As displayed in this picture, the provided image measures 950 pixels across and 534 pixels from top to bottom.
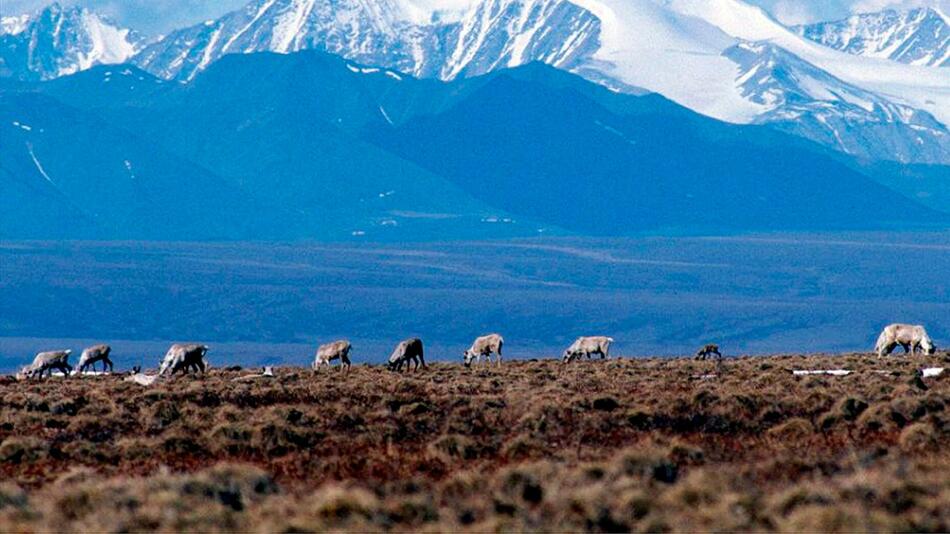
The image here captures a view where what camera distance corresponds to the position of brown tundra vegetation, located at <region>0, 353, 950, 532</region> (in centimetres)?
Answer: 1669

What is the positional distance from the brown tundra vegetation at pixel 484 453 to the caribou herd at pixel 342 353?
11.1 feet

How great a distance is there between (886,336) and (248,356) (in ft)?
498

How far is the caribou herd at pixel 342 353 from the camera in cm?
4500

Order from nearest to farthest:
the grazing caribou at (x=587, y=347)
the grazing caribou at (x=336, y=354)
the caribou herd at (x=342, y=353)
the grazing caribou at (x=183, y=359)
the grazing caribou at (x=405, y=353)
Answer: the grazing caribou at (x=183, y=359)
the caribou herd at (x=342, y=353)
the grazing caribou at (x=405, y=353)
the grazing caribou at (x=336, y=354)
the grazing caribou at (x=587, y=347)

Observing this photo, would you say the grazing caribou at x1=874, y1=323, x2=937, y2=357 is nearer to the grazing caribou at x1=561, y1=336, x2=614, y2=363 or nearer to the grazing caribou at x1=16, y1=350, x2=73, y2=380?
the grazing caribou at x1=561, y1=336, x2=614, y2=363

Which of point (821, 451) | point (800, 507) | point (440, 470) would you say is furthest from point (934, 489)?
point (440, 470)

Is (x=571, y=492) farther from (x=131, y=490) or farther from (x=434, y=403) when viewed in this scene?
(x=434, y=403)

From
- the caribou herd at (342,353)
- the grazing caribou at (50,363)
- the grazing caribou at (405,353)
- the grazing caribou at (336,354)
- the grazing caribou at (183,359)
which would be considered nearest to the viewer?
the grazing caribou at (183,359)

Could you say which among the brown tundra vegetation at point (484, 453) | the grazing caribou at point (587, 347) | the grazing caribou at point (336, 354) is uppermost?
the grazing caribou at point (587, 347)

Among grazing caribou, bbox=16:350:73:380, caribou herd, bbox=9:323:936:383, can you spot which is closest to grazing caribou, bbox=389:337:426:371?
caribou herd, bbox=9:323:936:383

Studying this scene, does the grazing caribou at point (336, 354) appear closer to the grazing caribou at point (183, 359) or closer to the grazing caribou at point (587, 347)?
the grazing caribou at point (183, 359)

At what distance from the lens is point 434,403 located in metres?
31.5

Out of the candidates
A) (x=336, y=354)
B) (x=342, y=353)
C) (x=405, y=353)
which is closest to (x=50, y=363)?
(x=336, y=354)

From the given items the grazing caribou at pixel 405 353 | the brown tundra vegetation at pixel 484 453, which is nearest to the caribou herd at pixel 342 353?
the grazing caribou at pixel 405 353
